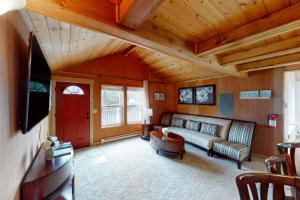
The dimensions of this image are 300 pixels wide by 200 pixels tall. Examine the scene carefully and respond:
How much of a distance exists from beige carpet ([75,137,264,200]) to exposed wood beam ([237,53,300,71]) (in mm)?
2179

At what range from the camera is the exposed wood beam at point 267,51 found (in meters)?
2.35

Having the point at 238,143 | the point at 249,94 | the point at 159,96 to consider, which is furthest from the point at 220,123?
A: the point at 159,96

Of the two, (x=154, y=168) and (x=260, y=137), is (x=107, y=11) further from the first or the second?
(x=260, y=137)

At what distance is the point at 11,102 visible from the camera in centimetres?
110

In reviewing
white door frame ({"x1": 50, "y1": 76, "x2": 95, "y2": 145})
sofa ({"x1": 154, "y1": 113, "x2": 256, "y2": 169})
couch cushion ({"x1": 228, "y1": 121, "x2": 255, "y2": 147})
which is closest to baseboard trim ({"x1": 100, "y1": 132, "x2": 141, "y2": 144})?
white door frame ({"x1": 50, "y1": 76, "x2": 95, "y2": 145})

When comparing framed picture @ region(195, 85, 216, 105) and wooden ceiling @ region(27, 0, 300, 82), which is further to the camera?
framed picture @ region(195, 85, 216, 105)

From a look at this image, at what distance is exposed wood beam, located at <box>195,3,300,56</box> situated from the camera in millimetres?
1626

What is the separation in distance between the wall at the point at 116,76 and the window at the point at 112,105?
19 cm

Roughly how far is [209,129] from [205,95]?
1268mm

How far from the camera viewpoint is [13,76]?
1163 mm

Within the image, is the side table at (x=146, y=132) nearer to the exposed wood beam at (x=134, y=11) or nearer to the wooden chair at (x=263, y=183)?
the exposed wood beam at (x=134, y=11)

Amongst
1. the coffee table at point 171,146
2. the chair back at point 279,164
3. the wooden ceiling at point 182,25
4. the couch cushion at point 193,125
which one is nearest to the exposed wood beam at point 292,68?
the wooden ceiling at point 182,25

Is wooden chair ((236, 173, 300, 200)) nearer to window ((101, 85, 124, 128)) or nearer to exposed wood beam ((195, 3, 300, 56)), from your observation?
exposed wood beam ((195, 3, 300, 56))

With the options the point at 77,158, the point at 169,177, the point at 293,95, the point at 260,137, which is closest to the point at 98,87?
the point at 77,158
